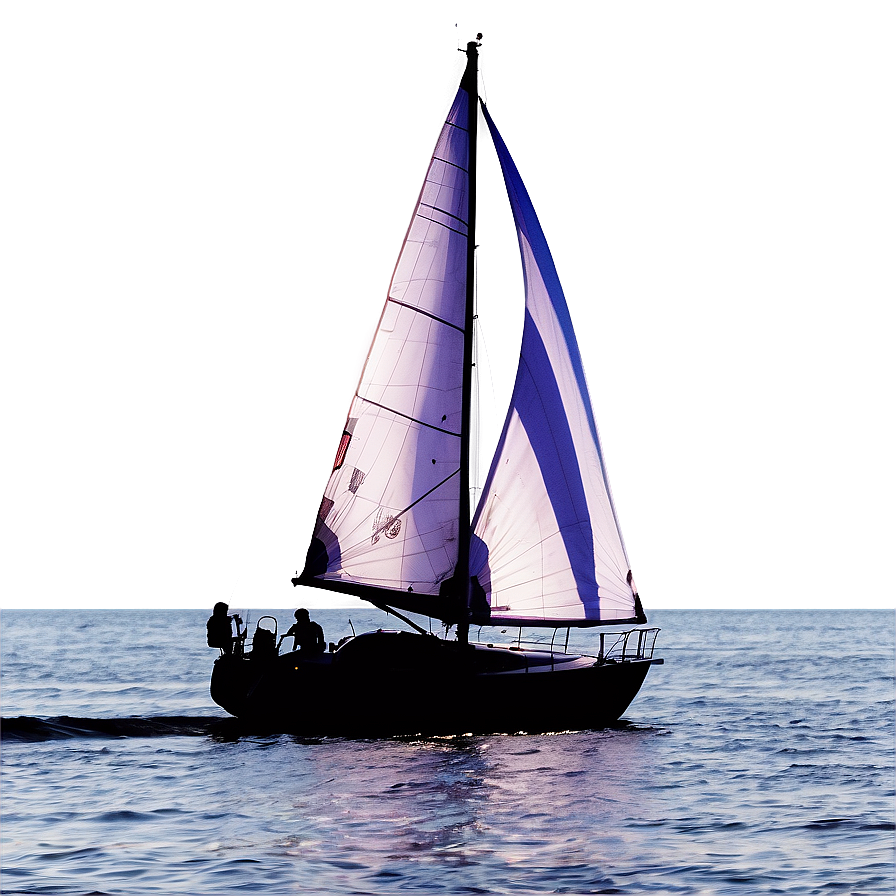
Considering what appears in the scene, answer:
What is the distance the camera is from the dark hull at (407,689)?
2275cm

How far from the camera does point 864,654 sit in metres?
60.6

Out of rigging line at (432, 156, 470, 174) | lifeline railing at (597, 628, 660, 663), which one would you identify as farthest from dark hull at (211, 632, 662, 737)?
rigging line at (432, 156, 470, 174)

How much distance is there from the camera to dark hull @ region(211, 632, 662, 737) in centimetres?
2275

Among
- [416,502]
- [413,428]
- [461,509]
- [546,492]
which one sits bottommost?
[461,509]

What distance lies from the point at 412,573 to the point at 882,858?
39.4 feet

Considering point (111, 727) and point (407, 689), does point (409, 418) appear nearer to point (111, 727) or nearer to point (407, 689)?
point (407, 689)

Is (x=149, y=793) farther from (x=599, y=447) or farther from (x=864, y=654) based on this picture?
(x=864, y=654)

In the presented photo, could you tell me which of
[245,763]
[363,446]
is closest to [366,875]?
[245,763]

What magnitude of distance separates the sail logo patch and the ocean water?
4.26 meters

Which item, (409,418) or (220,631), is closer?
(220,631)

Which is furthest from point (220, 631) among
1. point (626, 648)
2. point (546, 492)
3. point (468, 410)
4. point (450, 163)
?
point (450, 163)

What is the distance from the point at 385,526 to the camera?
24953 mm

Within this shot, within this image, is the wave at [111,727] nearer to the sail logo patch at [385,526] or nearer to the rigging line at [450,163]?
the sail logo patch at [385,526]

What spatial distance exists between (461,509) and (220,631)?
215 inches
